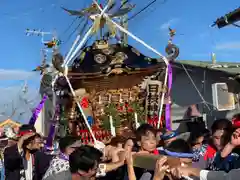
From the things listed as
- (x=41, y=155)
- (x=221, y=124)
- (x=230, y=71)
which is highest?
(x=230, y=71)

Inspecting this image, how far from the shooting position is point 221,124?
3584mm

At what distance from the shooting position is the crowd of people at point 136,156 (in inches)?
103

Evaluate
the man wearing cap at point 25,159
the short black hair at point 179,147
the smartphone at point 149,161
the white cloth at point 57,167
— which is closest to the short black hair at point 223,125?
the short black hair at point 179,147

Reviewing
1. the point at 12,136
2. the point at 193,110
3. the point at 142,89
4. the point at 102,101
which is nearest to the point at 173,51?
the point at 142,89

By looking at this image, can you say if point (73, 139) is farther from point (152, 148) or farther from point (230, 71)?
point (230, 71)

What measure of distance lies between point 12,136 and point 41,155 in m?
2.12

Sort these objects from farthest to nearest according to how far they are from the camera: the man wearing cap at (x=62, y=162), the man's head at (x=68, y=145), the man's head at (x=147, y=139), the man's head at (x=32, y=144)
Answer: the man's head at (x=32, y=144), the man's head at (x=68, y=145), the man's head at (x=147, y=139), the man wearing cap at (x=62, y=162)

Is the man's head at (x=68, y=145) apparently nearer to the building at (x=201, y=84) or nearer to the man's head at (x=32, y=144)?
the man's head at (x=32, y=144)

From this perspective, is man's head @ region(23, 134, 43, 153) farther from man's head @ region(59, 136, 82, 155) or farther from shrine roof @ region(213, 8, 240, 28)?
shrine roof @ region(213, 8, 240, 28)

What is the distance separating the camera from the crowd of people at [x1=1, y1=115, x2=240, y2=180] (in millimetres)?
2621

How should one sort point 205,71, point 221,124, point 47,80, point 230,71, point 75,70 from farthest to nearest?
1. point 47,80
2. point 205,71
3. point 230,71
4. point 75,70
5. point 221,124

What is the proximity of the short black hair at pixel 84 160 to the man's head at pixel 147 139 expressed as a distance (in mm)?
966

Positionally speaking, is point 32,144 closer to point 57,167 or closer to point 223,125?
point 57,167

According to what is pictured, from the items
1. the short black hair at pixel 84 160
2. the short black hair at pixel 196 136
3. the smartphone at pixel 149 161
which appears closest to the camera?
the smartphone at pixel 149 161
